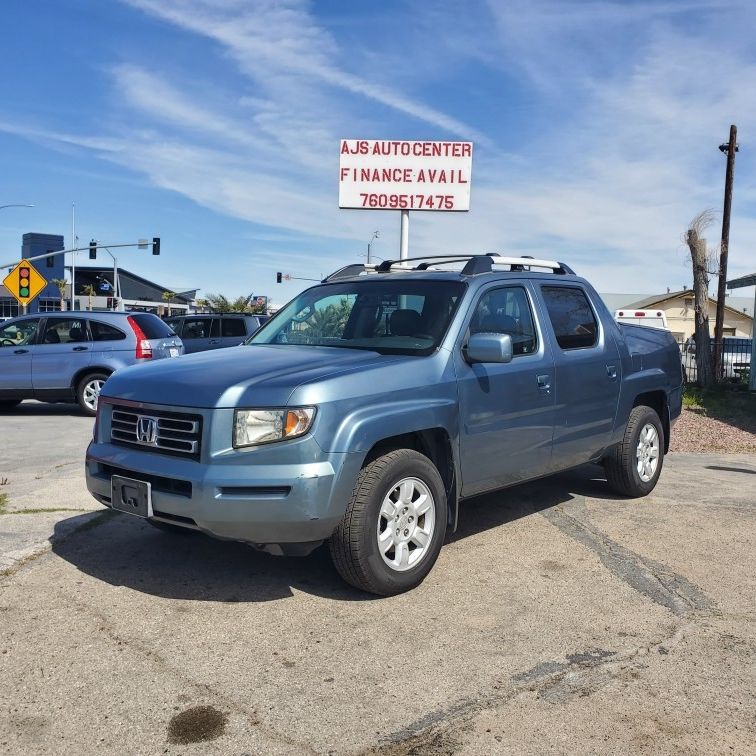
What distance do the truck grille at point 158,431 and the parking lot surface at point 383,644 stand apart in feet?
2.75

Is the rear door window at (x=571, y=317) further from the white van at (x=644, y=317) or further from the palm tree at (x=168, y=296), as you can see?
the palm tree at (x=168, y=296)

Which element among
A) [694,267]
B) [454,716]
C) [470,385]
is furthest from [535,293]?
[694,267]

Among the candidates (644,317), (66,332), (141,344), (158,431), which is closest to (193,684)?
(158,431)

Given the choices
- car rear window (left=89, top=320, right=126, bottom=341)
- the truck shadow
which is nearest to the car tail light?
car rear window (left=89, top=320, right=126, bottom=341)

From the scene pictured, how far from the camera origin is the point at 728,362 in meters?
21.1

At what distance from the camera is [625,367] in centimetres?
638

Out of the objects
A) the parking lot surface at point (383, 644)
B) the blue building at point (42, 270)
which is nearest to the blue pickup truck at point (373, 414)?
the parking lot surface at point (383, 644)

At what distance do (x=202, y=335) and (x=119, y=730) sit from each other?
16548 millimetres

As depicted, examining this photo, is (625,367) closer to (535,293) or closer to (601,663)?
(535,293)

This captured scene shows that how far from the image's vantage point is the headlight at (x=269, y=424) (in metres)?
3.94

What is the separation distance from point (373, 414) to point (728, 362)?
19352 millimetres

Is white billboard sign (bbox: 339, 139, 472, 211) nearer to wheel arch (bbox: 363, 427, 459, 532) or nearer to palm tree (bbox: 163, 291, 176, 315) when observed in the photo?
wheel arch (bbox: 363, 427, 459, 532)

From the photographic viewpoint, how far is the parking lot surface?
298 centimetres

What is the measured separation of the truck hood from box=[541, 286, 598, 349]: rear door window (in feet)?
5.43
